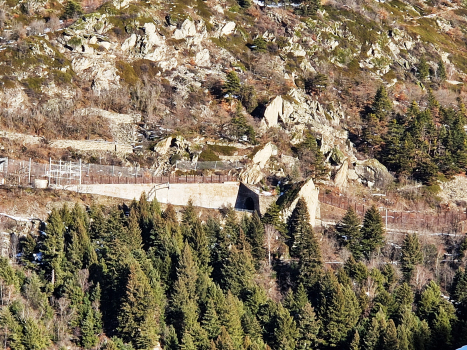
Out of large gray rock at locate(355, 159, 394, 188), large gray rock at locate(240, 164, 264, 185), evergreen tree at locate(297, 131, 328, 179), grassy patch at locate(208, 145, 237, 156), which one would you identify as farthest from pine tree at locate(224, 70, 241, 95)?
large gray rock at locate(355, 159, 394, 188)

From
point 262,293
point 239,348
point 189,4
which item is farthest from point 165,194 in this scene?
point 189,4

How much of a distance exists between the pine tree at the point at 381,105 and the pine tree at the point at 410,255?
25.8m

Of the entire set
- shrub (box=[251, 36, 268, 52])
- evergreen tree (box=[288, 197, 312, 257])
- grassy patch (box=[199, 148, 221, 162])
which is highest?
shrub (box=[251, 36, 268, 52])

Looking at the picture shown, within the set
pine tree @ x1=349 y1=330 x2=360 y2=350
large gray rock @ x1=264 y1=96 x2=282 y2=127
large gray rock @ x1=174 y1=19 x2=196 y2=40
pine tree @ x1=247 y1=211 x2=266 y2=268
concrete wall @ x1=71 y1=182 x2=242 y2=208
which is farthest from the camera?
large gray rock @ x1=174 y1=19 x2=196 y2=40

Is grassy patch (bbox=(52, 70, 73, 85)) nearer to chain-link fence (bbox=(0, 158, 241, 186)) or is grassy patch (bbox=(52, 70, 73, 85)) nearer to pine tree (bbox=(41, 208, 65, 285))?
chain-link fence (bbox=(0, 158, 241, 186))

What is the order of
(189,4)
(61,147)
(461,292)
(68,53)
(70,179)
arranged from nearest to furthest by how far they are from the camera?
1. (461,292)
2. (70,179)
3. (61,147)
4. (68,53)
5. (189,4)

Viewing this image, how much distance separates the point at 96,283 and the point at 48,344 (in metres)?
5.70

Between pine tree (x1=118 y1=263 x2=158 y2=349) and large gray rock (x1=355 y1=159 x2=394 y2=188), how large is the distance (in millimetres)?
31132

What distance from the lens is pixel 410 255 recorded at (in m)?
59.9

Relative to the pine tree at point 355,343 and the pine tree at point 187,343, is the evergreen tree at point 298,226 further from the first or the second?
the pine tree at point 187,343

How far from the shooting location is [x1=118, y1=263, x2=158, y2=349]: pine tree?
155 ft

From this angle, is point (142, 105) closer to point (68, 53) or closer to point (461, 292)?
point (68, 53)

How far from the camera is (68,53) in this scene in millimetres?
79938

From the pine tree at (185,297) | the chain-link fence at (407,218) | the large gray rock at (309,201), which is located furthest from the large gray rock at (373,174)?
the pine tree at (185,297)
